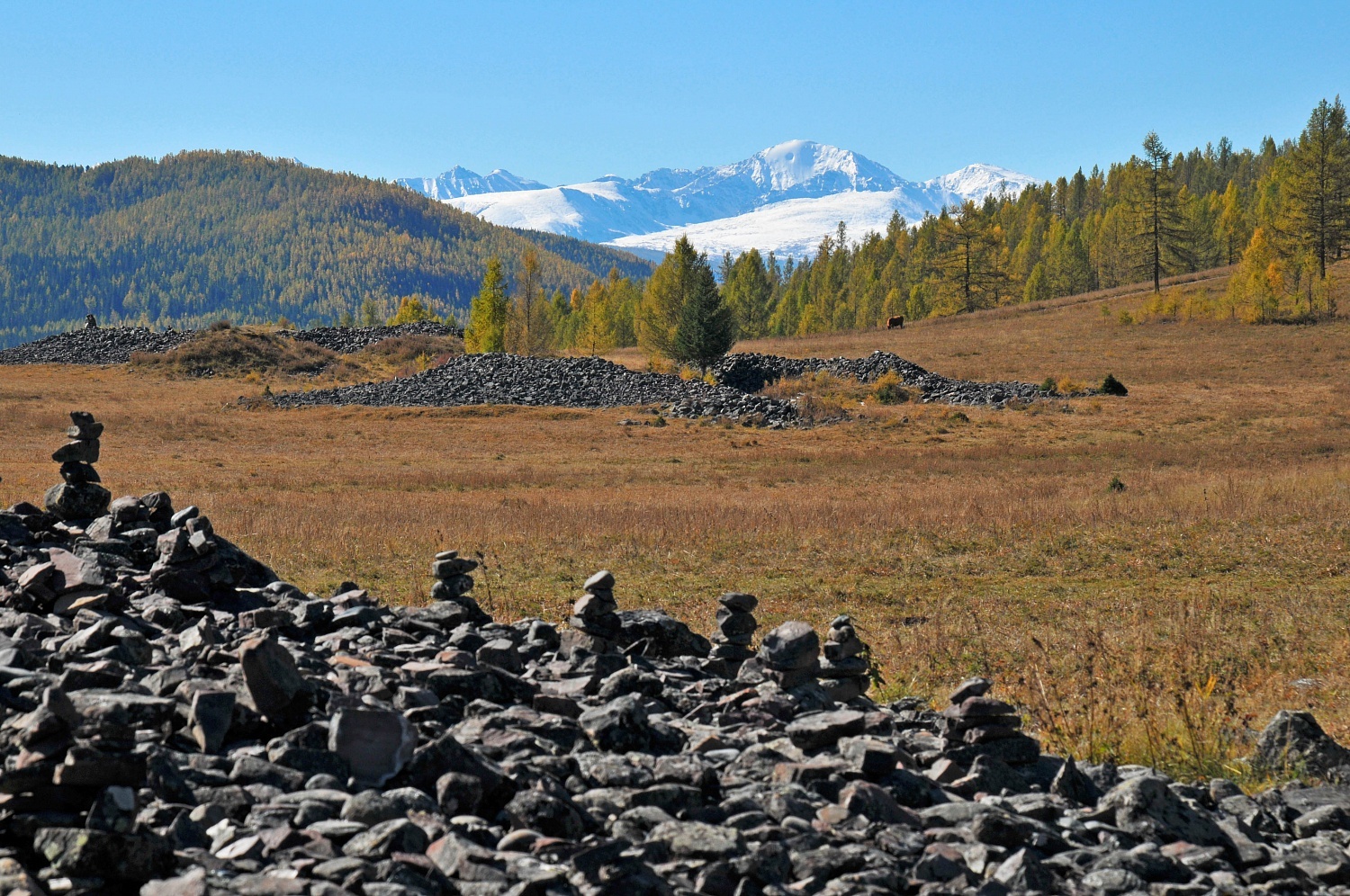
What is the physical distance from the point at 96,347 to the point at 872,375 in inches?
3236

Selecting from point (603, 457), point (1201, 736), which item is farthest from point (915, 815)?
point (603, 457)

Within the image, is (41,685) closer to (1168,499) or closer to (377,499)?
(377,499)

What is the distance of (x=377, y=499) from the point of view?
25.5 m

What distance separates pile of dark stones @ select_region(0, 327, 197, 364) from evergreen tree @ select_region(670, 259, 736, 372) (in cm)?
5480

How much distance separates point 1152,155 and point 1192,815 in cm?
11201

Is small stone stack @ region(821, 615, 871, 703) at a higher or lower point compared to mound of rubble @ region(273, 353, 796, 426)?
lower

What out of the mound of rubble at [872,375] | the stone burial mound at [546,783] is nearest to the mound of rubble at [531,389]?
the mound of rubble at [872,375]

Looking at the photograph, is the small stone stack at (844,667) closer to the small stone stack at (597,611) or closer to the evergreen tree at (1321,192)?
the small stone stack at (597,611)

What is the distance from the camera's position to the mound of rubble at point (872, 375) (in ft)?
190

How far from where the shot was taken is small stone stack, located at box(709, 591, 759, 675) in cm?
931

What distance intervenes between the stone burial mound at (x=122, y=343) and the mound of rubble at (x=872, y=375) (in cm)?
5340

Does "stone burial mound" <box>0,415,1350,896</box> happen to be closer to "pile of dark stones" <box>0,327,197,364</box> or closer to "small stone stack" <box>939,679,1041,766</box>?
"small stone stack" <box>939,679,1041,766</box>

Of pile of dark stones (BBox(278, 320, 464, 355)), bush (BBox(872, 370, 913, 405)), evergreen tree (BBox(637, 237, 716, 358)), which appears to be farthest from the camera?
pile of dark stones (BBox(278, 320, 464, 355))

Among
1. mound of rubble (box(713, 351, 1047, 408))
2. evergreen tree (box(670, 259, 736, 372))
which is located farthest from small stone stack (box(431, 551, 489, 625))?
evergreen tree (box(670, 259, 736, 372))
